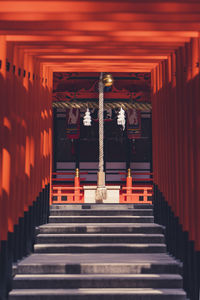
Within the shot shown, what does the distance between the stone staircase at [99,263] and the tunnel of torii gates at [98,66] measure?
1.11 feet

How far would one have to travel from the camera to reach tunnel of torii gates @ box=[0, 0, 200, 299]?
16.1 ft

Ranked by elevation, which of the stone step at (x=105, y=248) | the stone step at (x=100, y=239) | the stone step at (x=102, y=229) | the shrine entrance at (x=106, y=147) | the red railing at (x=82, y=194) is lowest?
the stone step at (x=105, y=248)

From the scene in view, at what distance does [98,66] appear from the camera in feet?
26.6

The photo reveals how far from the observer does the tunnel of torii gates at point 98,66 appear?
489 cm

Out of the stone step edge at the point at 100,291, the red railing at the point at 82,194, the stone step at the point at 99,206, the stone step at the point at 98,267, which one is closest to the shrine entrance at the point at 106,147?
the red railing at the point at 82,194

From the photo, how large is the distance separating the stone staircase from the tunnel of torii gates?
1.11ft

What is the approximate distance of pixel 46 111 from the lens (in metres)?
8.41

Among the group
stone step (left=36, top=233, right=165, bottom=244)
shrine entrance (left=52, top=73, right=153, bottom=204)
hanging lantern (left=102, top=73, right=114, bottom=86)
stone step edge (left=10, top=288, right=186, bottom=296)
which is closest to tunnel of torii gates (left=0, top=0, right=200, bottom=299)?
stone step edge (left=10, top=288, right=186, bottom=296)

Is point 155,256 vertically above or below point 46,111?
below

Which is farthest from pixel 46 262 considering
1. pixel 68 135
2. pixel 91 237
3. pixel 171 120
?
pixel 68 135

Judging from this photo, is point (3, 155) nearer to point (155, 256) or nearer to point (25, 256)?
point (25, 256)

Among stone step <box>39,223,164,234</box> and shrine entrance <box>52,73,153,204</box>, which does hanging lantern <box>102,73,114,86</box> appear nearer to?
shrine entrance <box>52,73,153,204</box>

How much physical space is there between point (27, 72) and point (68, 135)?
20.6 ft

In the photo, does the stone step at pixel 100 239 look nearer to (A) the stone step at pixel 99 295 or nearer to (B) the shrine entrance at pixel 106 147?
(A) the stone step at pixel 99 295
